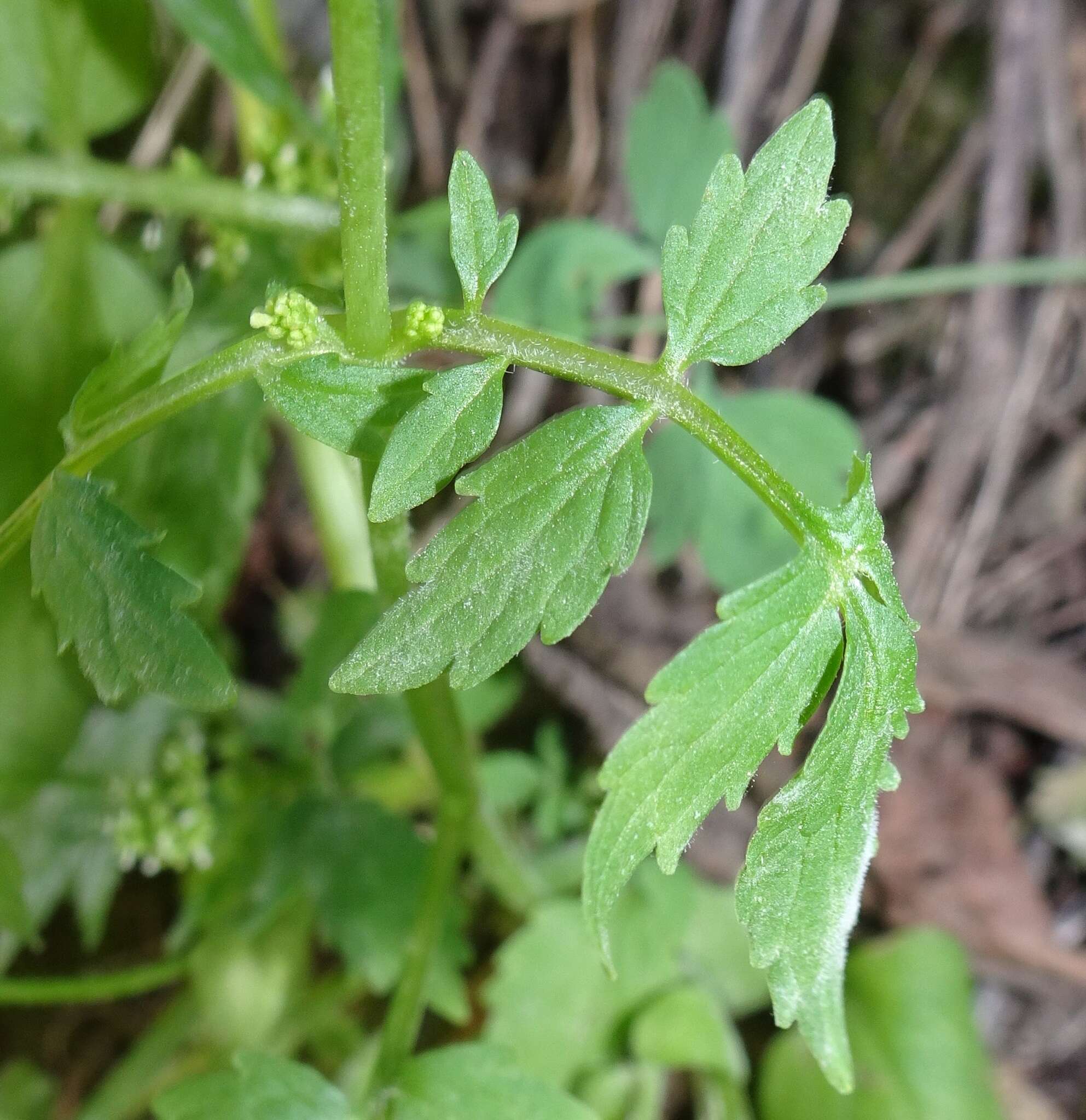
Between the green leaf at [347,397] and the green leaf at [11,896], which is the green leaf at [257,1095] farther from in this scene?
the green leaf at [347,397]

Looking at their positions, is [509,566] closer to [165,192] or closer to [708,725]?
[708,725]

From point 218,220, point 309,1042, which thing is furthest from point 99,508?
point 309,1042

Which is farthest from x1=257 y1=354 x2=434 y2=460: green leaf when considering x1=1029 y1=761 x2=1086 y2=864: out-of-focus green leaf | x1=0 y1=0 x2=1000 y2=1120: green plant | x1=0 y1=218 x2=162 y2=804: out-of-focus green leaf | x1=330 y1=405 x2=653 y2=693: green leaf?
x1=1029 y1=761 x2=1086 y2=864: out-of-focus green leaf

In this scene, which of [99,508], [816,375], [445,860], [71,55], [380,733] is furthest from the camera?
[816,375]

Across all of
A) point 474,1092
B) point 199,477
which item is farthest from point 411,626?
point 199,477

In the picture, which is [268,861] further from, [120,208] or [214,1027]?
[120,208]

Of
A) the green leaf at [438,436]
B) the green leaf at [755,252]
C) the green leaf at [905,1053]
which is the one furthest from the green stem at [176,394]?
the green leaf at [905,1053]
